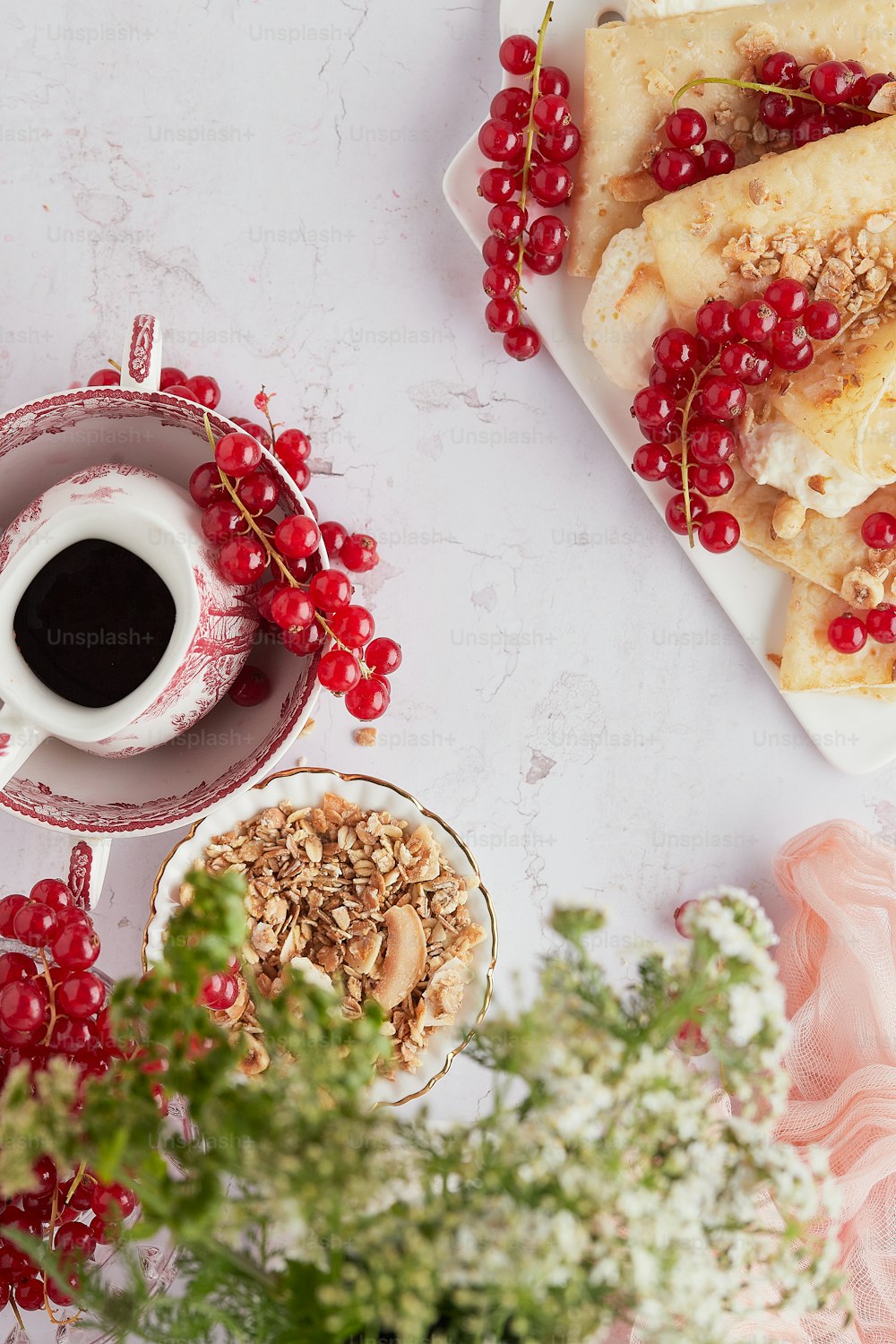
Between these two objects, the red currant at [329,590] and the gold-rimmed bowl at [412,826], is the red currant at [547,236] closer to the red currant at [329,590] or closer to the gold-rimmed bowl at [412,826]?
the red currant at [329,590]

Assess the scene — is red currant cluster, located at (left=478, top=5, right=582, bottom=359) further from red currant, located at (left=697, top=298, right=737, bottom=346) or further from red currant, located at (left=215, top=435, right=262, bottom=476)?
red currant, located at (left=215, top=435, right=262, bottom=476)

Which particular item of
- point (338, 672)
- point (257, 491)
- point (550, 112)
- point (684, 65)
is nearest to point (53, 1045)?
point (338, 672)

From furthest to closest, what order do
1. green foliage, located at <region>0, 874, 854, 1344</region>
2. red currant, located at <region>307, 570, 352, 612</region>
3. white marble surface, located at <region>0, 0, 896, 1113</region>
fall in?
white marble surface, located at <region>0, 0, 896, 1113</region> → red currant, located at <region>307, 570, 352, 612</region> → green foliage, located at <region>0, 874, 854, 1344</region>

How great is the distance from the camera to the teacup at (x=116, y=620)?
35.2 inches

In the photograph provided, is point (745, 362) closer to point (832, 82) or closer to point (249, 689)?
point (832, 82)

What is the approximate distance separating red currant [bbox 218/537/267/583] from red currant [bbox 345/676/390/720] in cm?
16

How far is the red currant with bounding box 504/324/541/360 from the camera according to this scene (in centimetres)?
116

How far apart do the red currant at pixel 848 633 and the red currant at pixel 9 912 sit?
0.83 meters

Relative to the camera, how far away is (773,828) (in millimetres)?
1244

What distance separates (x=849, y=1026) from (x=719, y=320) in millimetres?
741

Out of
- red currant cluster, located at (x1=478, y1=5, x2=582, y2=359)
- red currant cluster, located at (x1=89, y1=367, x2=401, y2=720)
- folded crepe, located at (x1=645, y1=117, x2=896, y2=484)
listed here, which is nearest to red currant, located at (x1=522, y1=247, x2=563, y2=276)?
red currant cluster, located at (x1=478, y1=5, x2=582, y2=359)

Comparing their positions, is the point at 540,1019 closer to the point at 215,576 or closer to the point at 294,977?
the point at 294,977

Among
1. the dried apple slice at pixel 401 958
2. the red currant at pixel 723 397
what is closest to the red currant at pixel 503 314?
the red currant at pixel 723 397

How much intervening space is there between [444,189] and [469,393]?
8.4 inches
